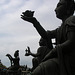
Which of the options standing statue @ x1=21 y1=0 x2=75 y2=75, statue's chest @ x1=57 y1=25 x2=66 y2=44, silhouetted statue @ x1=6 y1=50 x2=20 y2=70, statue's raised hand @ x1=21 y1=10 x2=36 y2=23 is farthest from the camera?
silhouetted statue @ x1=6 y1=50 x2=20 y2=70

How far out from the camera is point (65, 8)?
4.18 meters

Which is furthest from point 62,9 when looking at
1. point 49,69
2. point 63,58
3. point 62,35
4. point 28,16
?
point 49,69

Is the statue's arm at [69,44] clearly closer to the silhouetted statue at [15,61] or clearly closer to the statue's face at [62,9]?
the statue's face at [62,9]

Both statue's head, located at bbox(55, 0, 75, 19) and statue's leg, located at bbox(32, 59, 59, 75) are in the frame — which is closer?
statue's leg, located at bbox(32, 59, 59, 75)

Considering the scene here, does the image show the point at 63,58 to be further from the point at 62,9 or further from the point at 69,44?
the point at 62,9

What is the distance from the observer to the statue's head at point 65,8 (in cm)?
417

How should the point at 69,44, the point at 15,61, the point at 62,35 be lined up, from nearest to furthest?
the point at 69,44
the point at 62,35
the point at 15,61

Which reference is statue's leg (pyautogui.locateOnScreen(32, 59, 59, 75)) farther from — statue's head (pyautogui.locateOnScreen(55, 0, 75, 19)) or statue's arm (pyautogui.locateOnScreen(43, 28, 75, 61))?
statue's head (pyautogui.locateOnScreen(55, 0, 75, 19))

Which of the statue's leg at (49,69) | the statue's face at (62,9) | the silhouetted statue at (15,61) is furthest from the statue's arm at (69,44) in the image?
the silhouetted statue at (15,61)

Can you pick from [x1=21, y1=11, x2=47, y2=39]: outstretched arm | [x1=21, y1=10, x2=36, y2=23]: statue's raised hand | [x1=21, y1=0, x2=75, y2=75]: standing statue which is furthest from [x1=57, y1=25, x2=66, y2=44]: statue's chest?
[x1=21, y1=10, x2=36, y2=23]: statue's raised hand

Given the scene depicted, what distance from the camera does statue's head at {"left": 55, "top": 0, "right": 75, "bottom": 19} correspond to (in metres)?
4.17

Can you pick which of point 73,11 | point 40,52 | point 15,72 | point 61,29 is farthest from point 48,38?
point 15,72

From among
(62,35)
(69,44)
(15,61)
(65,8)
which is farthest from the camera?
(15,61)

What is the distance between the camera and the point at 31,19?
421 cm
